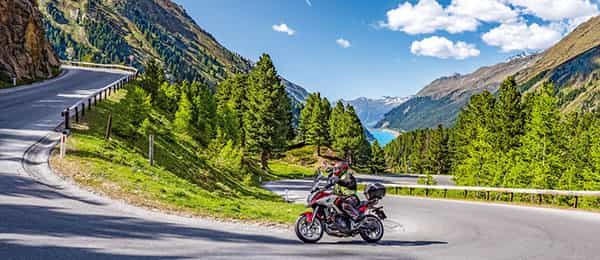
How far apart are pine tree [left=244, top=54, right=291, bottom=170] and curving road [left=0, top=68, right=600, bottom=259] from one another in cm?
4015

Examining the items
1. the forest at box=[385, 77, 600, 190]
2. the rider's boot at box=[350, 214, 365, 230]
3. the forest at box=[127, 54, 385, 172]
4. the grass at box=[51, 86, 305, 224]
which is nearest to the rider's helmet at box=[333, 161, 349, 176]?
the rider's boot at box=[350, 214, 365, 230]

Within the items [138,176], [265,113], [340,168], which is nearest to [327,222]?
[340,168]

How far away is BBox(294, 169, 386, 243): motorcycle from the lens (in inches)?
389

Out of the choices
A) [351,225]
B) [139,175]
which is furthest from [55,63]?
[351,225]

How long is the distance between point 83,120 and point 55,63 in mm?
44423

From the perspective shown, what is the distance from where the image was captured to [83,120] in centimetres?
2417

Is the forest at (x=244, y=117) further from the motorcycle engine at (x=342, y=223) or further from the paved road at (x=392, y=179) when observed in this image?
the motorcycle engine at (x=342, y=223)

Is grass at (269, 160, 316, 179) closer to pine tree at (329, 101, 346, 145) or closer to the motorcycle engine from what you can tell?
pine tree at (329, 101, 346, 145)

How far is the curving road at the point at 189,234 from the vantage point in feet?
25.2

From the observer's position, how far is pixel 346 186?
9836 mm

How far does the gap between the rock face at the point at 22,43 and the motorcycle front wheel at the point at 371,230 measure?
147 feet

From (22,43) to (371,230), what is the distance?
174ft

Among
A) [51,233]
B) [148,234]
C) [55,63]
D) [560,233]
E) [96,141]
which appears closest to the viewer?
[51,233]

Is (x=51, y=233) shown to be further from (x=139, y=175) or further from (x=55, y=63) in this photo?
(x=55, y=63)
